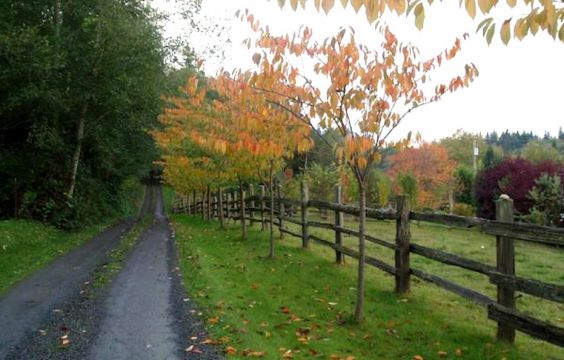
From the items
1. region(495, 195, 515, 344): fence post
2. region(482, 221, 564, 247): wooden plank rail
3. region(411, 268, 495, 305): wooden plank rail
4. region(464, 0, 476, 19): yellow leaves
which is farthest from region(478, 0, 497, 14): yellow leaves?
region(411, 268, 495, 305): wooden plank rail

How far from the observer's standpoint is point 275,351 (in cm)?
595

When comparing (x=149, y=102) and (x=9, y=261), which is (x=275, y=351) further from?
(x=149, y=102)

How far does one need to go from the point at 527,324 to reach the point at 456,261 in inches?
58.7

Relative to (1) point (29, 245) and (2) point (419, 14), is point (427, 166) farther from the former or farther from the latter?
(2) point (419, 14)

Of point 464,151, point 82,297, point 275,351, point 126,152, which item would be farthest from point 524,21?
point 464,151

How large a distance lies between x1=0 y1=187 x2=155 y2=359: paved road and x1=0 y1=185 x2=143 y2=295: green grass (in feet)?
1.17

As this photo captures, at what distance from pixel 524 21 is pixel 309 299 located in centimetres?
605

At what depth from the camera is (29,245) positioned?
17.0 m

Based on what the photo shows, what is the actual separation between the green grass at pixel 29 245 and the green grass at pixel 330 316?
3.80 m

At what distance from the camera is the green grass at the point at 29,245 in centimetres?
1208

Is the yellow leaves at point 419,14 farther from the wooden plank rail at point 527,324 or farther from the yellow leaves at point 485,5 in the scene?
the wooden plank rail at point 527,324

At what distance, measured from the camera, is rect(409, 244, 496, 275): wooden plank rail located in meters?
6.28

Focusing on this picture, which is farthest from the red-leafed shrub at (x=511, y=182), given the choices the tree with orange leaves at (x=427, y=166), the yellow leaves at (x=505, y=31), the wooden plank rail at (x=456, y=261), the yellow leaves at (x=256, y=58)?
the tree with orange leaves at (x=427, y=166)

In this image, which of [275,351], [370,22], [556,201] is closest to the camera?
[370,22]
